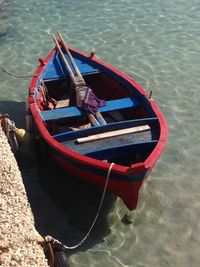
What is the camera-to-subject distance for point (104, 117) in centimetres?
923

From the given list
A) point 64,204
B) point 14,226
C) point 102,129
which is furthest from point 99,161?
point 14,226

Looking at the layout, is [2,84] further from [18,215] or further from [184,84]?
[18,215]

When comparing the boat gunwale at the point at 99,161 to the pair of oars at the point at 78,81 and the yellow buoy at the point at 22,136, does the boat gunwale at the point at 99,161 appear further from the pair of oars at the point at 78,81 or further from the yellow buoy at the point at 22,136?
the pair of oars at the point at 78,81

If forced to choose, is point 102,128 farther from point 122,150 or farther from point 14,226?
point 14,226

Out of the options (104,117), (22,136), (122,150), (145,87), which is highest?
(122,150)

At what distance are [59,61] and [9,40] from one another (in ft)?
15.1

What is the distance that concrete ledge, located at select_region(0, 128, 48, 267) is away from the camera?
17.5ft

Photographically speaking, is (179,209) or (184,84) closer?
(179,209)

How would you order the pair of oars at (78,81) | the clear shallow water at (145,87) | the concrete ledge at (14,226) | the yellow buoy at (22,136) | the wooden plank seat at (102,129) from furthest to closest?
the yellow buoy at (22,136) → the pair of oars at (78,81) → the wooden plank seat at (102,129) → the clear shallow water at (145,87) → the concrete ledge at (14,226)

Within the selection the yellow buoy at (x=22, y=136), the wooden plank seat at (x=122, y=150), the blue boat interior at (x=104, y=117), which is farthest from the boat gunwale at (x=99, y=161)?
the yellow buoy at (x=22, y=136)

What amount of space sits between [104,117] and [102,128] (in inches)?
51.5

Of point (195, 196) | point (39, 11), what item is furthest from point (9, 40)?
point (195, 196)

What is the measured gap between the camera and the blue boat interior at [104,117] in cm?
768

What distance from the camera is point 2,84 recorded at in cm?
1205
